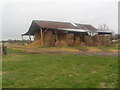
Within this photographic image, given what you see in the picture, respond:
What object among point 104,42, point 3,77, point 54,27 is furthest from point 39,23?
point 3,77

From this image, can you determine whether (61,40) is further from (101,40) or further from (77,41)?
(101,40)

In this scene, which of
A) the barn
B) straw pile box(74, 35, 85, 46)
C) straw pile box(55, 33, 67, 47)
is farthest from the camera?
straw pile box(74, 35, 85, 46)

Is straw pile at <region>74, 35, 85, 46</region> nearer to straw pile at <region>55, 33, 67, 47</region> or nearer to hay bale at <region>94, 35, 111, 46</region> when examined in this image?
straw pile at <region>55, 33, 67, 47</region>

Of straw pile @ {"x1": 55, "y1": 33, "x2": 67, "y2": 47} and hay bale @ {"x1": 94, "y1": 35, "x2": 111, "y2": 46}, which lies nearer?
straw pile @ {"x1": 55, "y1": 33, "x2": 67, "y2": 47}

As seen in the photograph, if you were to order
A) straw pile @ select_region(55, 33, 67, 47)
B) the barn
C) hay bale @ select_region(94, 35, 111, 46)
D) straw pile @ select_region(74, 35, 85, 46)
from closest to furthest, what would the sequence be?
straw pile @ select_region(55, 33, 67, 47) → the barn → straw pile @ select_region(74, 35, 85, 46) → hay bale @ select_region(94, 35, 111, 46)

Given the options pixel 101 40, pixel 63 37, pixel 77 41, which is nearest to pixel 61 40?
pixel 63 37

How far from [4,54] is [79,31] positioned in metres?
16.3

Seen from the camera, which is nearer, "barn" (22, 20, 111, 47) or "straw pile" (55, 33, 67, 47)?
"straw pile" (55, 33, 67, 47)

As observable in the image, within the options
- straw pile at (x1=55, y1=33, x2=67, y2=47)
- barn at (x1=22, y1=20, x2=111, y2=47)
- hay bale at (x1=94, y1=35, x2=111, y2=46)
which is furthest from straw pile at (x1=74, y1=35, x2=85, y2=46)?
hay bale at (x1=94, y1=35, x2=111, y2=46)

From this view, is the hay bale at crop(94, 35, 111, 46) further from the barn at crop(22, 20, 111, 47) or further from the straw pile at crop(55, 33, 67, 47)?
the straw pile at crop(55, 33, 67, 47)

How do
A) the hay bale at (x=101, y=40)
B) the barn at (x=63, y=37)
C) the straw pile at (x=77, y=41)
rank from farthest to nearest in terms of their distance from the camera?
the hay bale at (x=101, y=40)
the straw pile at (x=77, y=41)
the barn at (x=63, y=37)

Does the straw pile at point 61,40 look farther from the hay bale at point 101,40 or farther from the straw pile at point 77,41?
the hay bale at point 101,40

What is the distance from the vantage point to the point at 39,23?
1192 inches

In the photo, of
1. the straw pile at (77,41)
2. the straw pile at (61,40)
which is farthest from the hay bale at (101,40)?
the straw pile at (61,40)
